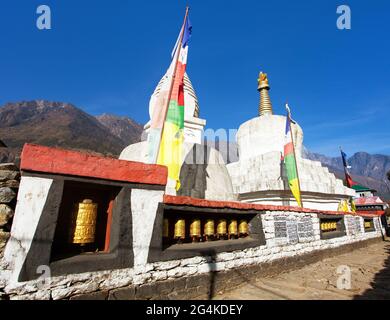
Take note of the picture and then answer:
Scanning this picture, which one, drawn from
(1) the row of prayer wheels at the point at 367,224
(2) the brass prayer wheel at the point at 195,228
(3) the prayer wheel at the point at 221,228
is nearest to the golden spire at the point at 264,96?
(1) the row of prayer wheels at the point at 367,224

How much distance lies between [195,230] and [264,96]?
1620cm

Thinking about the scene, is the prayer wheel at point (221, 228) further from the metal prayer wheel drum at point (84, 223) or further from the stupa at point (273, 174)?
the stupa at point (273, 174)

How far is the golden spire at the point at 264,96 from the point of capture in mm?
17500

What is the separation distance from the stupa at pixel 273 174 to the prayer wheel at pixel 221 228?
6.92 m

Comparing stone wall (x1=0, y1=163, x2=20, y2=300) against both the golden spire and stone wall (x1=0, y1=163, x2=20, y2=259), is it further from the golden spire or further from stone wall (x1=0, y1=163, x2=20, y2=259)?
the golden spire

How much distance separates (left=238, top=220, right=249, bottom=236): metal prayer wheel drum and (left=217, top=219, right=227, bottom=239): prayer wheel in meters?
0.56

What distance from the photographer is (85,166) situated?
282 centimetres

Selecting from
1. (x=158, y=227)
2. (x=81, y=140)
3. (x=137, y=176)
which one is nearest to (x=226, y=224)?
(x=158, y=227)

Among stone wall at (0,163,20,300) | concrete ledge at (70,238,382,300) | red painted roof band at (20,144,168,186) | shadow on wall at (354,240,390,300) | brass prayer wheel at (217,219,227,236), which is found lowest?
shadow on wall at (354,240,390,300)

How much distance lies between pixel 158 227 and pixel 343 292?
3.44 m

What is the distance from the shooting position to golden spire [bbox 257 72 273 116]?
17500 millimetres

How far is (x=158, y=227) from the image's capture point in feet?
10.9

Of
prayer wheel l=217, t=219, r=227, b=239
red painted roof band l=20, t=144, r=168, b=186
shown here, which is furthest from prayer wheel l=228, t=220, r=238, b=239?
red painted roof band l=20, t=144, r=168, b=186
